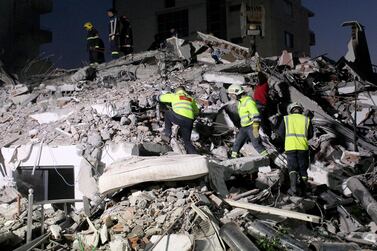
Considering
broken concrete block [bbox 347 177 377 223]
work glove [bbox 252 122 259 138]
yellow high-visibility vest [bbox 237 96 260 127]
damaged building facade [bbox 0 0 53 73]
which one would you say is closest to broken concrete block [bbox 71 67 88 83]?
yellow high-visibility vest [bbox 237 96 260 127]

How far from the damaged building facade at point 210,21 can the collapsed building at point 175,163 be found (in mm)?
10499

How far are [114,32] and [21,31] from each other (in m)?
12.4

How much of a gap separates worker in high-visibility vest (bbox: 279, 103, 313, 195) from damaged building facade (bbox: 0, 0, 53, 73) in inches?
679

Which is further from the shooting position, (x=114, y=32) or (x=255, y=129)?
(x=114, y=32)

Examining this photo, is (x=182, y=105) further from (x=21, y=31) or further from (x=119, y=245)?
(x=21, y=31)

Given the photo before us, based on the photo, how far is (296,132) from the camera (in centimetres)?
711

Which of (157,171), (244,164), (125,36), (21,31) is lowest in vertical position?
(244,164)

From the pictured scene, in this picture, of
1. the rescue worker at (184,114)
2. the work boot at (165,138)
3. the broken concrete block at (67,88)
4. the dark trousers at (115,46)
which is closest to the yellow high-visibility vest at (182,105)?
the rescue worker at (184,114)

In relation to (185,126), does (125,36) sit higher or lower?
higher

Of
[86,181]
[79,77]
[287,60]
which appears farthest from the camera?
[287,60]

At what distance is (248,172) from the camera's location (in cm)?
730

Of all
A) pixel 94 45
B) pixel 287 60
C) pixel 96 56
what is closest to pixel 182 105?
pixel 287 60

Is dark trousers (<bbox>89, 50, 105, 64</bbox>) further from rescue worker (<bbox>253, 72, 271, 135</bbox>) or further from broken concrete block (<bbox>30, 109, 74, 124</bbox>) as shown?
rescue worker (<bbox>253, 72, 271, 135</bbox>)

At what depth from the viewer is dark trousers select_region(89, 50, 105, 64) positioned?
13438mm
